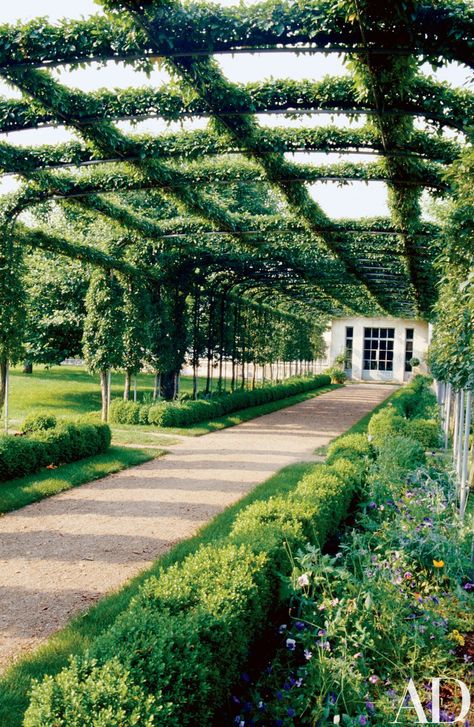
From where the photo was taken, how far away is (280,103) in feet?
19.5

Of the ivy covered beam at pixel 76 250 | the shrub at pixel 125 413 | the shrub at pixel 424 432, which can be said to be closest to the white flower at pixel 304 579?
the shrub at pixel 424 432

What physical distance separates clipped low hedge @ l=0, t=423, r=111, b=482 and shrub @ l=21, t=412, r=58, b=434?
0.06 meters

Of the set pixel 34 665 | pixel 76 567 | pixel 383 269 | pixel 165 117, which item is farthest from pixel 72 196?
pixel 383 269

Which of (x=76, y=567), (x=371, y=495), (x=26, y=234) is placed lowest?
(x=76, y=567)

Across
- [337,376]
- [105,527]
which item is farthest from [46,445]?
[337,376]

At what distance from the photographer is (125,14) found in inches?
172

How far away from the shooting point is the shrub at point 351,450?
21.9 feet

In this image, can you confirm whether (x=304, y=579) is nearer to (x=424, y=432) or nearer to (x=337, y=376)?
(x=424, y=432)

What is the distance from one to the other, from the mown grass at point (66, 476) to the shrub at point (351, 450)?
10.1ft

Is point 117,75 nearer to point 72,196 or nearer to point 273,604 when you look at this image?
point 72,196

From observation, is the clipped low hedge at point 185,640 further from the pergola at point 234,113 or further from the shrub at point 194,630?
the pergola at point 234,113

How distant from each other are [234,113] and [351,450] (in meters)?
3.83

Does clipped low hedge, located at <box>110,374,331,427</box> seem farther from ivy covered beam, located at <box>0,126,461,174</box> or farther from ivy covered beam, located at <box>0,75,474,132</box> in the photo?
ivy covered beam, located at <box>0,75,474,132</box>

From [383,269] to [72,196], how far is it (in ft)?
29.5
